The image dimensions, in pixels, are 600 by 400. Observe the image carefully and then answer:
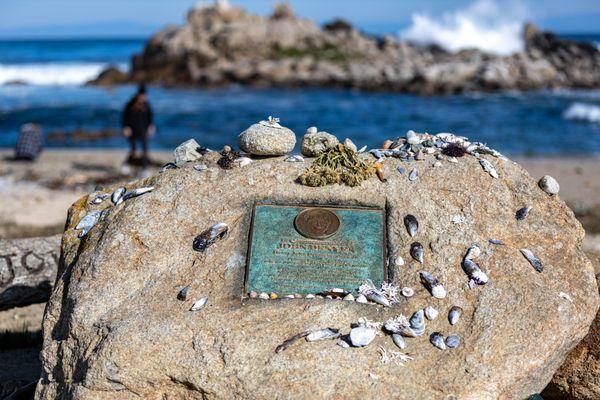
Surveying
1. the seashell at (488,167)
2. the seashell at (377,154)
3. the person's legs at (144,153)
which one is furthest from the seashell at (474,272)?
the person's legs at (144,153)

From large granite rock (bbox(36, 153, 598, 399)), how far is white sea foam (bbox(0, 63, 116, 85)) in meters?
42.5

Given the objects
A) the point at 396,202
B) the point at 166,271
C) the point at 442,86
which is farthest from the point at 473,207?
the point at 442,86

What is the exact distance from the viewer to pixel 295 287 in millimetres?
4379

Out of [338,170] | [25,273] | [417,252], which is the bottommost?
[25,273]

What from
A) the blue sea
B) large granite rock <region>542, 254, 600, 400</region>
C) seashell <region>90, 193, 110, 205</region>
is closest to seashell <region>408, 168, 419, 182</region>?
large granite rock <region>542, 254, 600, 400</region>

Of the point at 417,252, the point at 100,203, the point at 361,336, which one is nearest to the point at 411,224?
the point at 417,252

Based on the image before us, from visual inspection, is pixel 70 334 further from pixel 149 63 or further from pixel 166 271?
pixel 149 63

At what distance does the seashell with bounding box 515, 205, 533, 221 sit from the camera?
4805 millimetres

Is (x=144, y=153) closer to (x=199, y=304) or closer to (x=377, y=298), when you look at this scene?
(x=199, y=304)

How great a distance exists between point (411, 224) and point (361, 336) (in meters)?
1.02

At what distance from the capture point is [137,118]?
43.2 feet

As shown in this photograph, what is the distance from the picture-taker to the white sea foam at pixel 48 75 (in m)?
46.1

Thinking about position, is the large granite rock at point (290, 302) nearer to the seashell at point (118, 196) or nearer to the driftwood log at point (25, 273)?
the seashell at point (118, 196)

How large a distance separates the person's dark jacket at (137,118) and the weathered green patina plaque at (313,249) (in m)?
8.95
